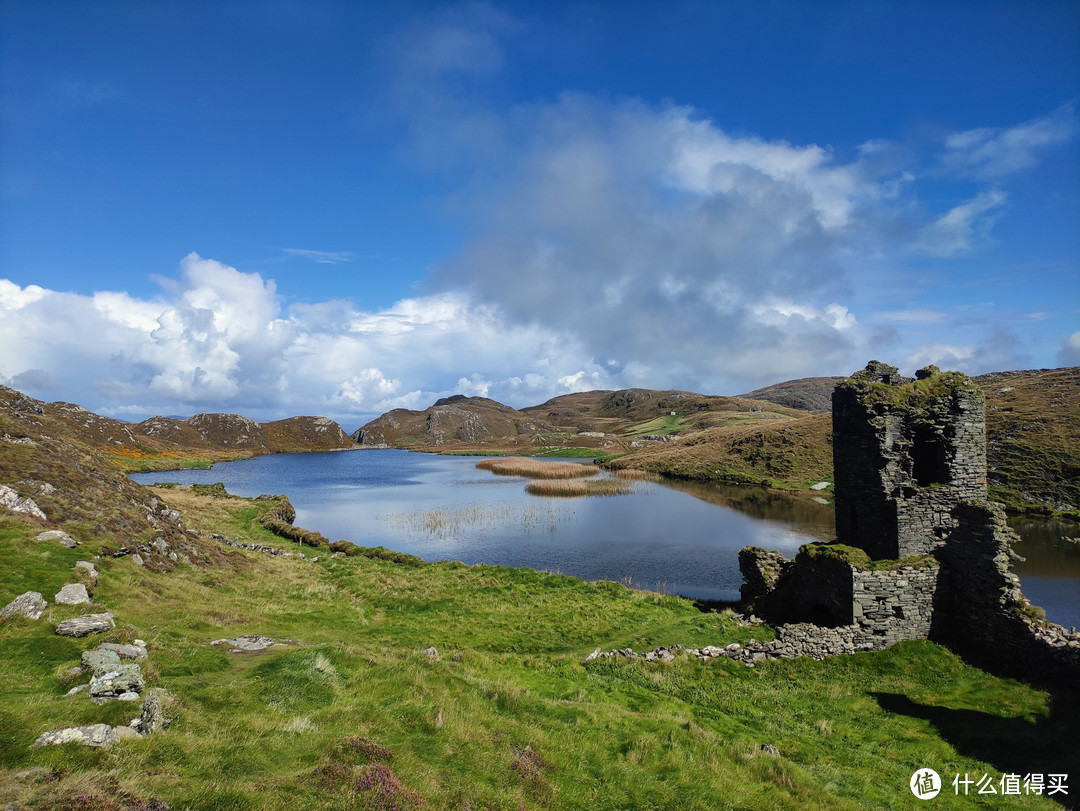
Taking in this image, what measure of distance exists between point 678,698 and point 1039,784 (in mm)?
8628

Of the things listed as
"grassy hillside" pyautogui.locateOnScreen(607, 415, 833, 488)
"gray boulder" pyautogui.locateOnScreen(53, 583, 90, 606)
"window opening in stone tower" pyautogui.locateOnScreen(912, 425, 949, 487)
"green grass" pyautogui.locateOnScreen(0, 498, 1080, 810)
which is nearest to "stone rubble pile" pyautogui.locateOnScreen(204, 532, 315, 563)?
"green grass" pyautogui.locateOnScreen(0, 498, 1080, 810)

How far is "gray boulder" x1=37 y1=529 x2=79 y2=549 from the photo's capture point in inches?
663

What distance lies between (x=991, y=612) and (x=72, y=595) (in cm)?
3025

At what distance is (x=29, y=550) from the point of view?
15625 mm

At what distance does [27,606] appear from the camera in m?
11.8

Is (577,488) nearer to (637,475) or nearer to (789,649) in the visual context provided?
(637,475)

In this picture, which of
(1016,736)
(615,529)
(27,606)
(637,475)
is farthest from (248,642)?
(637,475)

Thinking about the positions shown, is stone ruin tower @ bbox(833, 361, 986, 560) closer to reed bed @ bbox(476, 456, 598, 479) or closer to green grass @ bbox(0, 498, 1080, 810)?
green grass @ bbox(0, 498, 1080, 810)

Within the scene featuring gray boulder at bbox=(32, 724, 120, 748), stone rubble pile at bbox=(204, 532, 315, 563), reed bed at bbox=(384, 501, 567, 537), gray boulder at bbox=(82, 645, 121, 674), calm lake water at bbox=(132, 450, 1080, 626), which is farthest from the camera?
reed bed at bbox=(384, 501, 567, 537)

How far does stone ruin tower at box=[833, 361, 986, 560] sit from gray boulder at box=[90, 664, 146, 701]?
974 inches

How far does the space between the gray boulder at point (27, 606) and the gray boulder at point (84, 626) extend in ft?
2.91

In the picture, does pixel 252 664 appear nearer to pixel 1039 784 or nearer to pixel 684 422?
pixel 1039 784

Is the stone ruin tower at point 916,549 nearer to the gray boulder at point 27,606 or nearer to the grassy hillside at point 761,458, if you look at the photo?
the gray boulder at point 27,606

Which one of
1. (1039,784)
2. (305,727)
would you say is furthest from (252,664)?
(1039,784)
